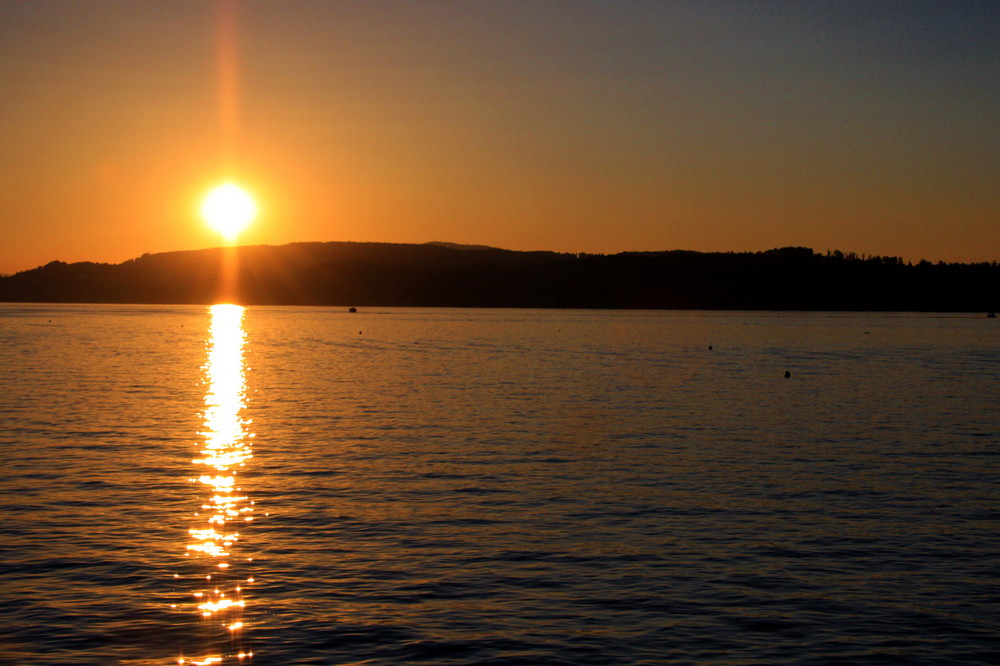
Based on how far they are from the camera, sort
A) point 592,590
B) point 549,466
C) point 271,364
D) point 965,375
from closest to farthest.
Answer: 1. point 592,590
2. point 549,466
3. point 965,375
4. point 271,364

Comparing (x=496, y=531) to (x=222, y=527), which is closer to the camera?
(x=496, y=531)

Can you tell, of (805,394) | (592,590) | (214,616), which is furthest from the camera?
(805,394)

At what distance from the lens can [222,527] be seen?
19.9 meters

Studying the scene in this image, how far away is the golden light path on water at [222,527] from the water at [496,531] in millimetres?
80

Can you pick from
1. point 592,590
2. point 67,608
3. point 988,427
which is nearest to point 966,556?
point 592,590

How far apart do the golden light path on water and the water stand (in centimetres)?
8

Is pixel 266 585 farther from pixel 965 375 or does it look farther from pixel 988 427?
pixel 965 375

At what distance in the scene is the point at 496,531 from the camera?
19.6 metres

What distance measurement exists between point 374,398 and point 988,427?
2634 centimetres

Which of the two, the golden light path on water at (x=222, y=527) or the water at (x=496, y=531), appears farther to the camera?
the golden light path on water at (x=222, y=527)

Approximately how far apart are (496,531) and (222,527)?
5353 mm

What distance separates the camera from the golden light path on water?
13.9 metres

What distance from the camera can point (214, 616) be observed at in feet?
46.9

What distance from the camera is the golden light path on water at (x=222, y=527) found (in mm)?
13930
